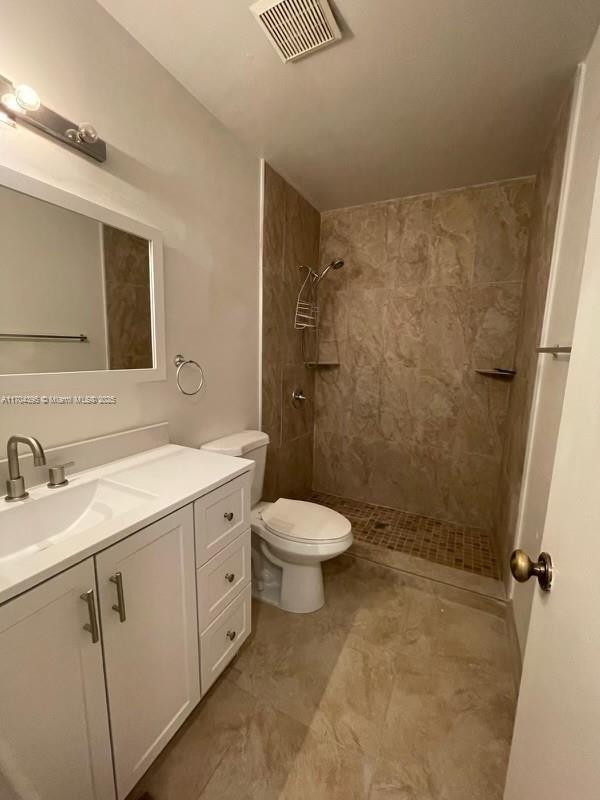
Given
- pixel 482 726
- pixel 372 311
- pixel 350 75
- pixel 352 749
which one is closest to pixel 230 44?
pixel 350 75

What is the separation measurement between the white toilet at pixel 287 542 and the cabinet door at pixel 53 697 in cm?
85

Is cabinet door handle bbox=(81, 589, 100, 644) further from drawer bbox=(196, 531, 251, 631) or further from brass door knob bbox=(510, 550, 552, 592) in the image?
brass door knob bbox=(510, 550, 552, 592)

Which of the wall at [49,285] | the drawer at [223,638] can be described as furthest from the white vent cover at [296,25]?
the drawer at [223,638]

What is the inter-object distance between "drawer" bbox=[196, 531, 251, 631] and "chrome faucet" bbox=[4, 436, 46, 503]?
0.56 m

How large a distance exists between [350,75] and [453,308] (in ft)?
4.74

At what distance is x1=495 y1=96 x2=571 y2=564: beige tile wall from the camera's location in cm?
145

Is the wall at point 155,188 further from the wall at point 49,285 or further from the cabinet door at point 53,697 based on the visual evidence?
the cabinet door at point 53,697

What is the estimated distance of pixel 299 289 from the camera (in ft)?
7.82

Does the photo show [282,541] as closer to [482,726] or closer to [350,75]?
[482,726]

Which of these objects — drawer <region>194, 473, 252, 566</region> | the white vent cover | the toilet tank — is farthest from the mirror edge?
the white vent cover

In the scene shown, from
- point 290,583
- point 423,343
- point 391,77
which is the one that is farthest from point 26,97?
point 423,343

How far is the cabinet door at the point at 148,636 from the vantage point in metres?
0.80

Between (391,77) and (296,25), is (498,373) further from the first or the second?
(296,25)

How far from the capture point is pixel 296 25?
112cm
